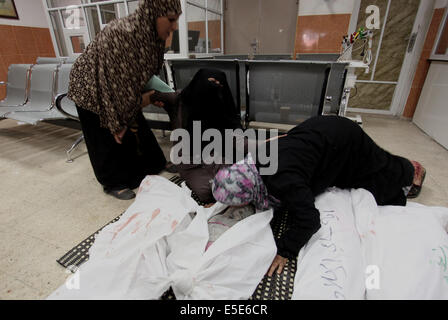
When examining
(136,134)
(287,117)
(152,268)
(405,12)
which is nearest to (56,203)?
(136,134)

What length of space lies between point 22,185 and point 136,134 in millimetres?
973

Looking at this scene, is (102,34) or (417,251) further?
(102,34)

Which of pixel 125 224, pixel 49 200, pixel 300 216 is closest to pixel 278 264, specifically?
pixel 300 216

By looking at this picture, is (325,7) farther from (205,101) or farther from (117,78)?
(117,78)

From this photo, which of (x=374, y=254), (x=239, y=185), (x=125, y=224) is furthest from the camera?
(x=125, y=224)

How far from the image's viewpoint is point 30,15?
152 inches

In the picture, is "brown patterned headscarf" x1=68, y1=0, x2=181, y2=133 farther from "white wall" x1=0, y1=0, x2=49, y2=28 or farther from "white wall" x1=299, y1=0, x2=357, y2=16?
"white wall" x1=0, y1=0, x2=49, y2=28

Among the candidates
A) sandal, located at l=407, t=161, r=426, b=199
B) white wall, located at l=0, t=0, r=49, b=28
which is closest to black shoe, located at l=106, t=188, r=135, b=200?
sandal, located at l=407, t=161, r=426, b=199

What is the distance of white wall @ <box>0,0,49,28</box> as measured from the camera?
3.70 metres

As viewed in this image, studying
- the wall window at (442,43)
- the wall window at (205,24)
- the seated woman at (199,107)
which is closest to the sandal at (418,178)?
the seated woman at (199,107)

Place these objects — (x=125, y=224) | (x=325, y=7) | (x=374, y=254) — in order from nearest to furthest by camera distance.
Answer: (x=374, y=254) < (x=125, y=224) < (x=325, y=7)

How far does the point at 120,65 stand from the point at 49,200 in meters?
1.05
